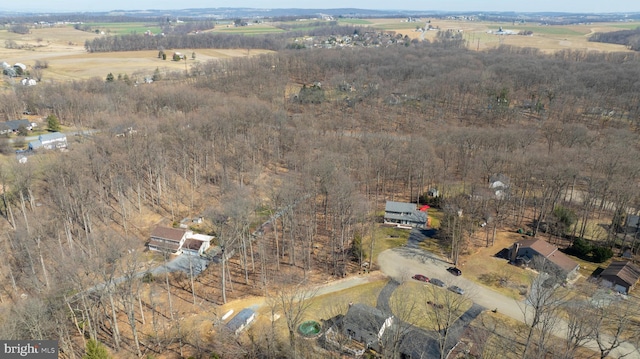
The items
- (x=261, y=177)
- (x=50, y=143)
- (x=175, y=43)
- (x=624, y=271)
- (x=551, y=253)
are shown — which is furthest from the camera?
(x=175, y=43)

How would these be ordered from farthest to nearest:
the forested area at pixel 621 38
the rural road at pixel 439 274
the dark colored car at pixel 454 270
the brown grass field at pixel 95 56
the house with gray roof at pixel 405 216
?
the forested area at pixel 621 38, the brown grass field at pixel 95 56, the house with gray roof at pixel 405 216, the dark colored car at pixel 454 270, the rural road at pixel 439 274

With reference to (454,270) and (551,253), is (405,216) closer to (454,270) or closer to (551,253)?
(454,270)

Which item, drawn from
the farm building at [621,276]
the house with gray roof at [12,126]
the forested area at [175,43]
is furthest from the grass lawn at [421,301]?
the forested area at [175,43]

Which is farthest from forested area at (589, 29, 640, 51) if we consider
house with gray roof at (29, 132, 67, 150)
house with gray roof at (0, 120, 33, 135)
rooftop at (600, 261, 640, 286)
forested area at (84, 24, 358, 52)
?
house with gray roof at (0, 120, 33, 135)

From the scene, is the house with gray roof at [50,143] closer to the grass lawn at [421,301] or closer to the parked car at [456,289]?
the grass lawn at [421,301]

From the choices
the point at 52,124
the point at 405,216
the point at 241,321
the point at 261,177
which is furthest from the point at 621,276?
the point at 52,124

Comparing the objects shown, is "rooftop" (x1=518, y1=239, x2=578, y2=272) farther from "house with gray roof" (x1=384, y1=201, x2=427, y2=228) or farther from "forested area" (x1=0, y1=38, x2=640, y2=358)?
"house with gray roof" (x1=384, y1=201, x2=427, y2=228)

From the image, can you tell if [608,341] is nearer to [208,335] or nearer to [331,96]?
[208,335]

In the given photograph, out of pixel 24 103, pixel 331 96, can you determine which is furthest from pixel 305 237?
pixel 24 103
